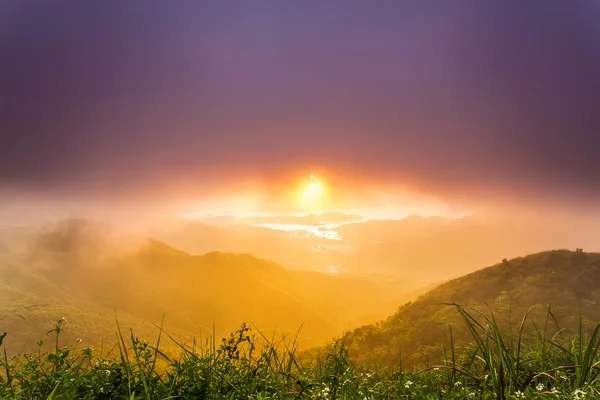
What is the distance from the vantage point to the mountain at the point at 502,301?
5309 centimetres

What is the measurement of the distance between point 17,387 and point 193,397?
3.35 metres

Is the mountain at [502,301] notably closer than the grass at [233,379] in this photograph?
No

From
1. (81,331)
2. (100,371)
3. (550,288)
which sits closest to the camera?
(100,371)

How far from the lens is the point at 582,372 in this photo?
223 inches

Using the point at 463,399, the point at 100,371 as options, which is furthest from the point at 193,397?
the point at 463,399

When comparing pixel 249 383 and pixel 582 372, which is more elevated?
pixel 582 372

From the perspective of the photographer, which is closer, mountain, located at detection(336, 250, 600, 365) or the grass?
the grass

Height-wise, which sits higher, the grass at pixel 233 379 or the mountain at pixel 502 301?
the grass at pixel 233 379

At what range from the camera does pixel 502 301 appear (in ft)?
206

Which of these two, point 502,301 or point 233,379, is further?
point 502,301

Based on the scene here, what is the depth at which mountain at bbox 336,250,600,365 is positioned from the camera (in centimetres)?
5309

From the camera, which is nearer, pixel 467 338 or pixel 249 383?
pixel 249 383

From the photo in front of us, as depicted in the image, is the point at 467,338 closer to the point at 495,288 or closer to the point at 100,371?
the point at 495,288

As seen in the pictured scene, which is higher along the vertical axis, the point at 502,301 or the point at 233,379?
the point at 233,379
